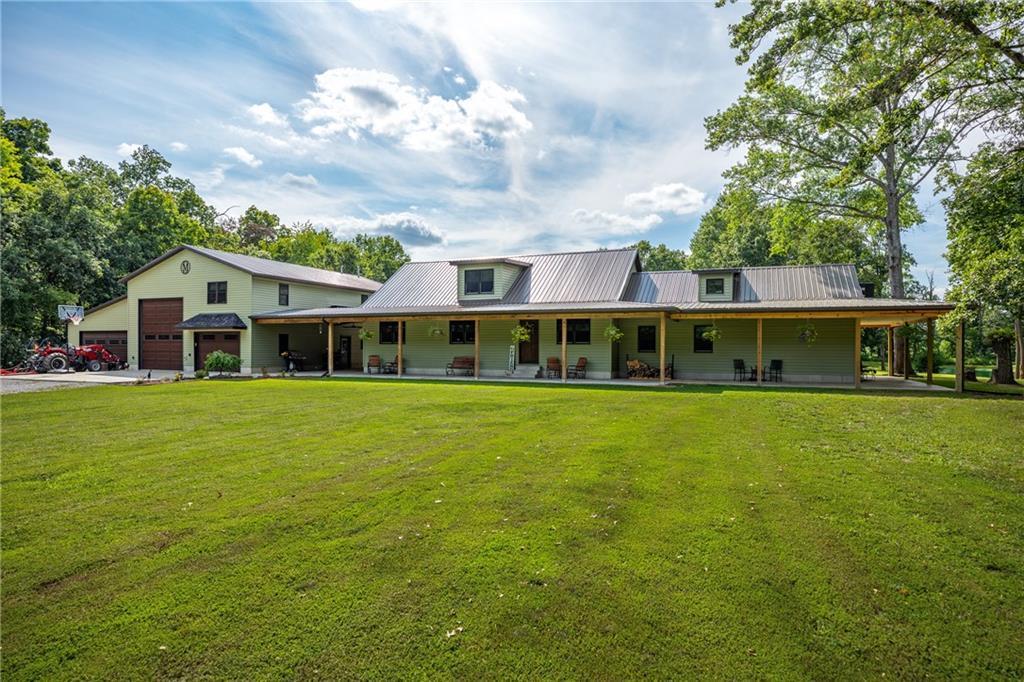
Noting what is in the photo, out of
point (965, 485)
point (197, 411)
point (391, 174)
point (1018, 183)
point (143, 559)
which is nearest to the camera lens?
point (143, 559)

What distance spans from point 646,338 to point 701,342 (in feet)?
6.77

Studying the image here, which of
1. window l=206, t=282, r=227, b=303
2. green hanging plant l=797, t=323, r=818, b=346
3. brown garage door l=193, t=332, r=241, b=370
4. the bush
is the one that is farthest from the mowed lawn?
window l=206, t=282, r=227, b=303

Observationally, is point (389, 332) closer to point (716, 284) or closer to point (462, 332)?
point (462, 332)

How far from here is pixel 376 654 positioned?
8.98 feet

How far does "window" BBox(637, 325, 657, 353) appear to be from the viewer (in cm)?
1956

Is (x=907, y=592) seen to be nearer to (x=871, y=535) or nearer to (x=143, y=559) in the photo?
(x=871, y=535)

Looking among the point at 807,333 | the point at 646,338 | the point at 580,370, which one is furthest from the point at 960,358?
the point at 580,370

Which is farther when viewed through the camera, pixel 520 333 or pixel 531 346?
pixel 531 346

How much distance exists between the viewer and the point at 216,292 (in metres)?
23.9

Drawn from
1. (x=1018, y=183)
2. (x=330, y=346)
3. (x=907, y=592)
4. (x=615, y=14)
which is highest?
(x=615, y=14)

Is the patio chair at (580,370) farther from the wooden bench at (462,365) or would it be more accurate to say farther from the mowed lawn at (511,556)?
the mowed lawn at (511,556)

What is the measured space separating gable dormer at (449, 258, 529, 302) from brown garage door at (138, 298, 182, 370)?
14.6 meters

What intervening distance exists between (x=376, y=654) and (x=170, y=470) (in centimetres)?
460

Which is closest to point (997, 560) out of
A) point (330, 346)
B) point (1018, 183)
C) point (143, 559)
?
point (143, 559)
